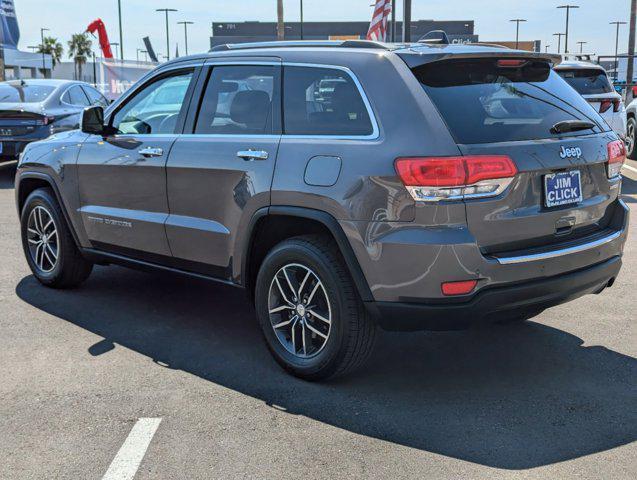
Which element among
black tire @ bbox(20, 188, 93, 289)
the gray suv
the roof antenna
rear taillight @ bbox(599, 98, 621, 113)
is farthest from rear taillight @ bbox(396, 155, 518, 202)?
rear taillight @ bbox(599, 98, 621, 113)

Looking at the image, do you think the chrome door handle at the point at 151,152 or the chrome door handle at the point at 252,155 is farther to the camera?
the chrome door handle at the point at 151,152

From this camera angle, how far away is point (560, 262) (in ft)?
13.3

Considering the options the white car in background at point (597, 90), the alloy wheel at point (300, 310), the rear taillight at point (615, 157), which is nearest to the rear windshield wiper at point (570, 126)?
the rear taillight at point (615, 157)

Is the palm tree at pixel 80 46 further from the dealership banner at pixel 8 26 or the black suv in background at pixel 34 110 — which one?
the black suv in background at pixel 34 110

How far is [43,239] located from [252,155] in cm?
269

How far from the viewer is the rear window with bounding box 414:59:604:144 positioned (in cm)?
392

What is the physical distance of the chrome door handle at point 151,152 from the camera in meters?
5.14

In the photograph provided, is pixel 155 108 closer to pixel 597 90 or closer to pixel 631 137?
pixel 597 90

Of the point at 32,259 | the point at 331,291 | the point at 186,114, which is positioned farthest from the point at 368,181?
the point at 32,259

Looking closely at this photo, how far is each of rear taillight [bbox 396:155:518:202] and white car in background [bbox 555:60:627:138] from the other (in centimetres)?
981

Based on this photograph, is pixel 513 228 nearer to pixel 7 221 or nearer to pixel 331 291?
pixel 331 291

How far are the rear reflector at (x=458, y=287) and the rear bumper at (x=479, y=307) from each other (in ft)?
0.15

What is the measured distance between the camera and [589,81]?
43.4ft

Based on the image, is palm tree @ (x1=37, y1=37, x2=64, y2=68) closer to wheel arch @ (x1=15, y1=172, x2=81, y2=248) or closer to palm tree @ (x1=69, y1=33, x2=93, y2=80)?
palm tree @ (x1=69, y1=33, x2=93, y2=80)
